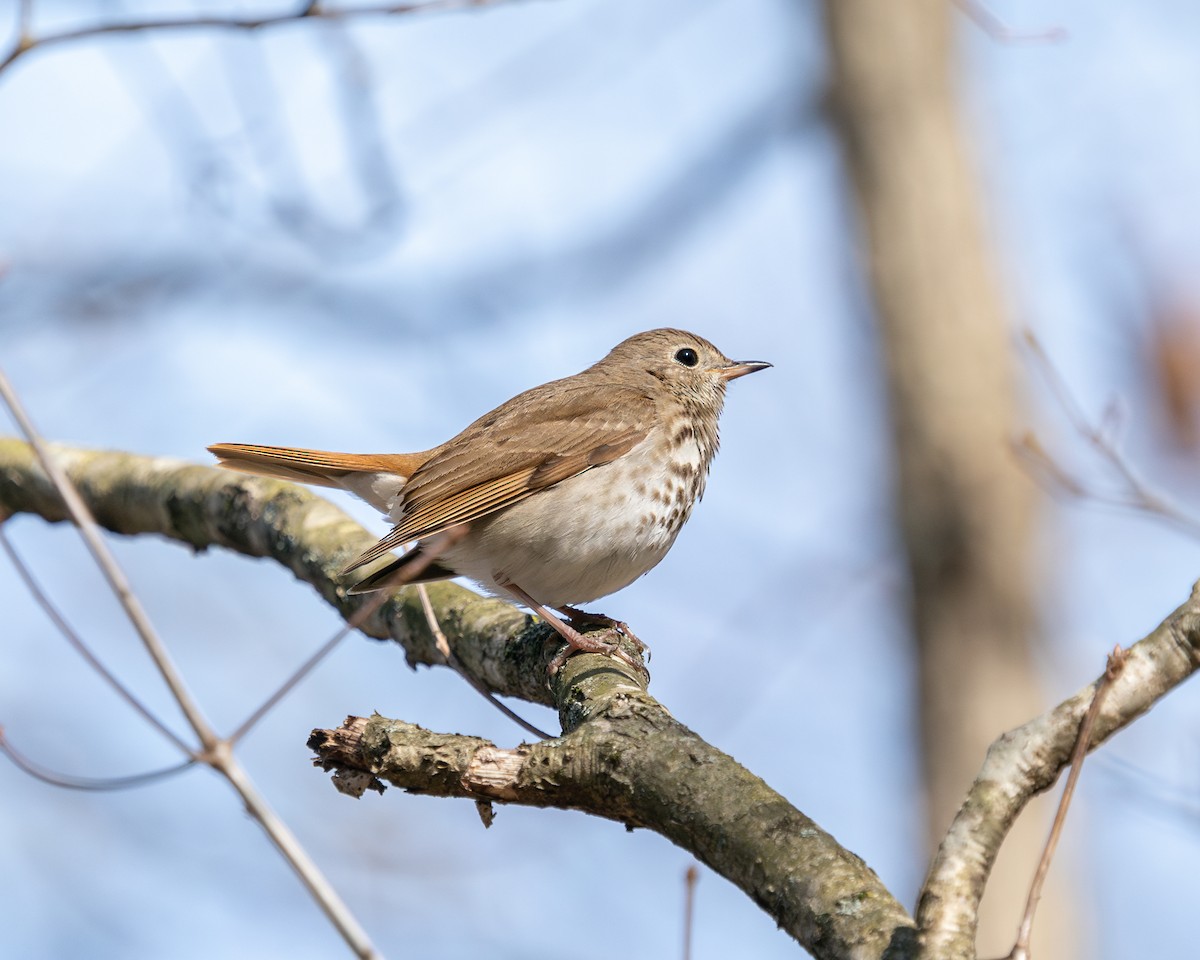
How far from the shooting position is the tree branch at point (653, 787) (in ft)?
8.48

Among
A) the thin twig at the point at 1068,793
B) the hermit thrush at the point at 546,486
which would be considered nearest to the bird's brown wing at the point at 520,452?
the hermit thrush at the point at 546,486

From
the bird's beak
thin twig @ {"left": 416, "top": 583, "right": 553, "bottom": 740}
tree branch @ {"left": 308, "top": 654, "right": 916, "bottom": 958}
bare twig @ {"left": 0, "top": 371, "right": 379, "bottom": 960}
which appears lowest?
bare twig @ {"left": 0, "top": 371, "right": 379, "bottom": 960}

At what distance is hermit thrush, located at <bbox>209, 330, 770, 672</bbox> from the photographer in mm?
4918

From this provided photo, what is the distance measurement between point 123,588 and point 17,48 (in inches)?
78.7

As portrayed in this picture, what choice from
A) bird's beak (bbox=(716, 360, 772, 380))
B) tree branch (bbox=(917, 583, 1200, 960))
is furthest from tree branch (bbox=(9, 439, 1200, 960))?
bird's beak (bbox=(716, 360, 772, 380))

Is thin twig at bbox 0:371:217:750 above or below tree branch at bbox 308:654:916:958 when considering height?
below

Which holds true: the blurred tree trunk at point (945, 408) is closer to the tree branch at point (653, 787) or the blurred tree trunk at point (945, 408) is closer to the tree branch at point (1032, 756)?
the tree branch at point (653, 787)

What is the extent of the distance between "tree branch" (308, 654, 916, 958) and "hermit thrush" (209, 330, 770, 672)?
127 centimetres

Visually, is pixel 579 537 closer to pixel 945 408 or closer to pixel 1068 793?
pixel 1068 793

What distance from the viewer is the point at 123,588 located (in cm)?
248

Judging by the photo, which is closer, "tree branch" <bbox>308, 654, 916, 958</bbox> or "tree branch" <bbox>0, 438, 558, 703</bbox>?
"tree branch" <bbox>308, 654, 916, 958</bbox>

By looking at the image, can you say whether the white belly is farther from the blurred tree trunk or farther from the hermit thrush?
the blurred tree trunk

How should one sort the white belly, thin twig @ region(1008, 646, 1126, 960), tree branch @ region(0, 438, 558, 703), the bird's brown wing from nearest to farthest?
thin twig @ region(1008, 646, 1126, 960)
tree branch @ region(0, 438, 558, 703)
the white belly
the bird's brown wing

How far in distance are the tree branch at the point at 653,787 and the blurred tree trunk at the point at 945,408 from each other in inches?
160
